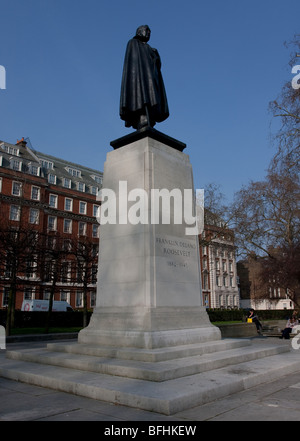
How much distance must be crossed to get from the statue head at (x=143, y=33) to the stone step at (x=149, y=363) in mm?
8843

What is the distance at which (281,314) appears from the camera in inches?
2012

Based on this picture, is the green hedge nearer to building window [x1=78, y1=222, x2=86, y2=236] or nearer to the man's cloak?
building window [x1=78, y1=222, x2=86, y2=236]

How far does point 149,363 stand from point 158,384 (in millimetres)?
981

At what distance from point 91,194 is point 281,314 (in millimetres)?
34547

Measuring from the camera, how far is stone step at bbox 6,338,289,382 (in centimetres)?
569

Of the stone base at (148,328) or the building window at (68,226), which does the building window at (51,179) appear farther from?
the stone base at (148,328)

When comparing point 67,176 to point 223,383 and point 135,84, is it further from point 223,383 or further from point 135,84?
point 223,383

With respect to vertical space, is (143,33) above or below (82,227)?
below

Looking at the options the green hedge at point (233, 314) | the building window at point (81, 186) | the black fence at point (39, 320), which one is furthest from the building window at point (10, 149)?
the green hedge at point (233, 314)

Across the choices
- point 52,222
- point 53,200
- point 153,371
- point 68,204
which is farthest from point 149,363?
point 68,204

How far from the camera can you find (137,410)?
461 centimetres

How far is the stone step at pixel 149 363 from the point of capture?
5.69 meters

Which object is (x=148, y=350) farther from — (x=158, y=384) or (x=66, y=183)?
(x=66, y=183)

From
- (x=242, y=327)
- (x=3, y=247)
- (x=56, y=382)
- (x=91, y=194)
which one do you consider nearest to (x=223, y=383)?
(x=56, y=382)
